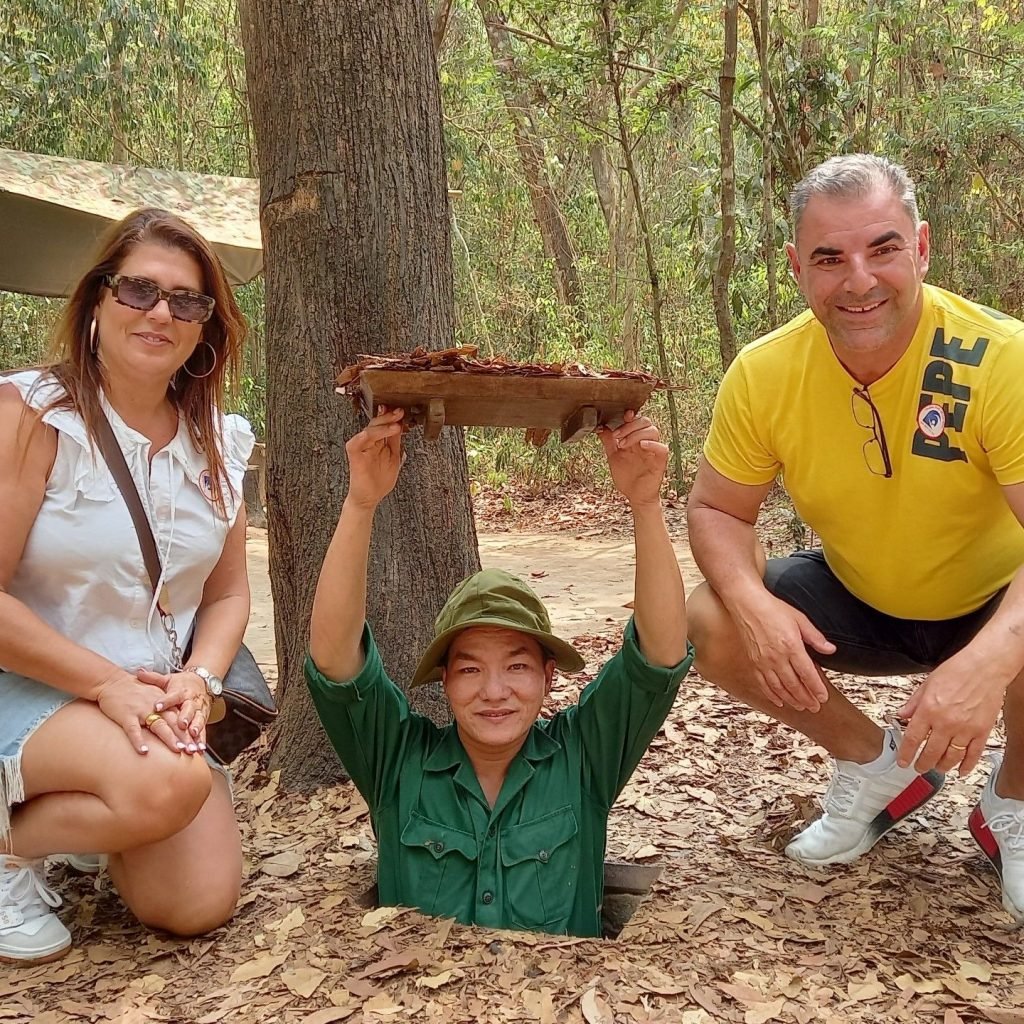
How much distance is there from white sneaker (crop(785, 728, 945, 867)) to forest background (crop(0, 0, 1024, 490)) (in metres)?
4.50

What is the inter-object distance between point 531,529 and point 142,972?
26.2 ft

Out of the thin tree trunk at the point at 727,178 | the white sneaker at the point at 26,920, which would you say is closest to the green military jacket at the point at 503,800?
the white sneaker at the point at 26,920

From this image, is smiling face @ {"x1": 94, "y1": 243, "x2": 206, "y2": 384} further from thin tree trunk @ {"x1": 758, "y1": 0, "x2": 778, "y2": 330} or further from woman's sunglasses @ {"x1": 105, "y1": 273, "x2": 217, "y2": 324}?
thin tree trunk @ {"x1": 758, "y1": 0, "x2": 778, "y2": 330}

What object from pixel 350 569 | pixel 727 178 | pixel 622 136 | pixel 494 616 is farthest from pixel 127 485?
pixel 622 136

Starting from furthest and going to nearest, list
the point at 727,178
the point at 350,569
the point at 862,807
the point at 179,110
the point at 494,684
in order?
the point at 179,110
the point at 727,178
the point at 862,807
the point at 494,684
the point at 350,569

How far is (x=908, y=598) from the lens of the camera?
2693mm

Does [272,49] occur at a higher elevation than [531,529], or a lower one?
higher

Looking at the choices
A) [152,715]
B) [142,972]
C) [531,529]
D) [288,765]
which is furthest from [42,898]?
[531,529]

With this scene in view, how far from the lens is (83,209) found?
7.16 m

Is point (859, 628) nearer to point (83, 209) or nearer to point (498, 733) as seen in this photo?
point (498, 733)

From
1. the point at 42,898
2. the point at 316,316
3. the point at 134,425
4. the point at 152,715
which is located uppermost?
the point at 316,316

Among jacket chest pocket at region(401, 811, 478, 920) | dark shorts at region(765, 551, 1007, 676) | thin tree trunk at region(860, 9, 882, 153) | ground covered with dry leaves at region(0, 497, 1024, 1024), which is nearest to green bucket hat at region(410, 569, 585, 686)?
jacket chest pocket at region(401, 811, 478, 920)

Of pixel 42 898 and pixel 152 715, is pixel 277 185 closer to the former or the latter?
pixel 152 715

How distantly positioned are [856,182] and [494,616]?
1.33 m
